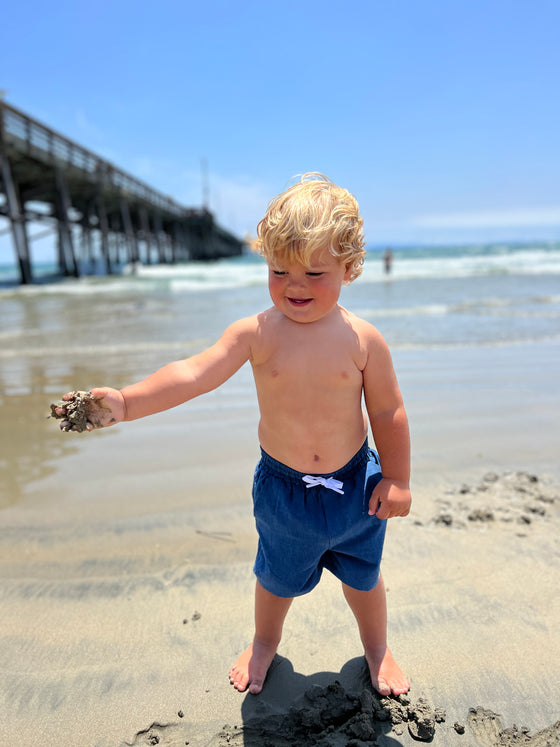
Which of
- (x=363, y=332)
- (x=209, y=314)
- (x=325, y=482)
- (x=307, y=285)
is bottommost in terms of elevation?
(x=209, y=314)

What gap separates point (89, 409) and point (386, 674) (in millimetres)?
1147

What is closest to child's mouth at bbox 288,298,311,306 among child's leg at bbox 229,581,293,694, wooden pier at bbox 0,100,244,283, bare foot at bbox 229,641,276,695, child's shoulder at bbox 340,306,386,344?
child's shoulder at bbox 340,306,386,344

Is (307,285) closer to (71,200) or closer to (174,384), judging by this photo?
(174,384)

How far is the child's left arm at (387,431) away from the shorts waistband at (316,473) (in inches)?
3.0

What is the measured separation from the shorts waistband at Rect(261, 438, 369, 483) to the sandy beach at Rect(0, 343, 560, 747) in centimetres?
63

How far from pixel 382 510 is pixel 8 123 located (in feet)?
57.1

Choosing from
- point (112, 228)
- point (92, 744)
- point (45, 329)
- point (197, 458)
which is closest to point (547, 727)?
point (92, 744)

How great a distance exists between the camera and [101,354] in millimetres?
6426

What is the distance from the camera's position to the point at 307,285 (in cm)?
137

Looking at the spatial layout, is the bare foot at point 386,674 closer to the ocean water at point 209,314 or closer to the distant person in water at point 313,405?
the distant person in water at point 313,405

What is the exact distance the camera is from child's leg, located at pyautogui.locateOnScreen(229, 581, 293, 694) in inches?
63.3

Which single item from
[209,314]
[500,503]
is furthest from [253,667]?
[209,314]

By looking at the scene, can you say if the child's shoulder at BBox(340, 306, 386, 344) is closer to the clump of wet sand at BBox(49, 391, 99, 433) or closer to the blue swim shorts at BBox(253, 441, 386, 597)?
the blue swim shorts at BBox(253, 441, 386, 597)

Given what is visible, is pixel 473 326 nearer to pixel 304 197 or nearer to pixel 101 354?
pixel 101 354
